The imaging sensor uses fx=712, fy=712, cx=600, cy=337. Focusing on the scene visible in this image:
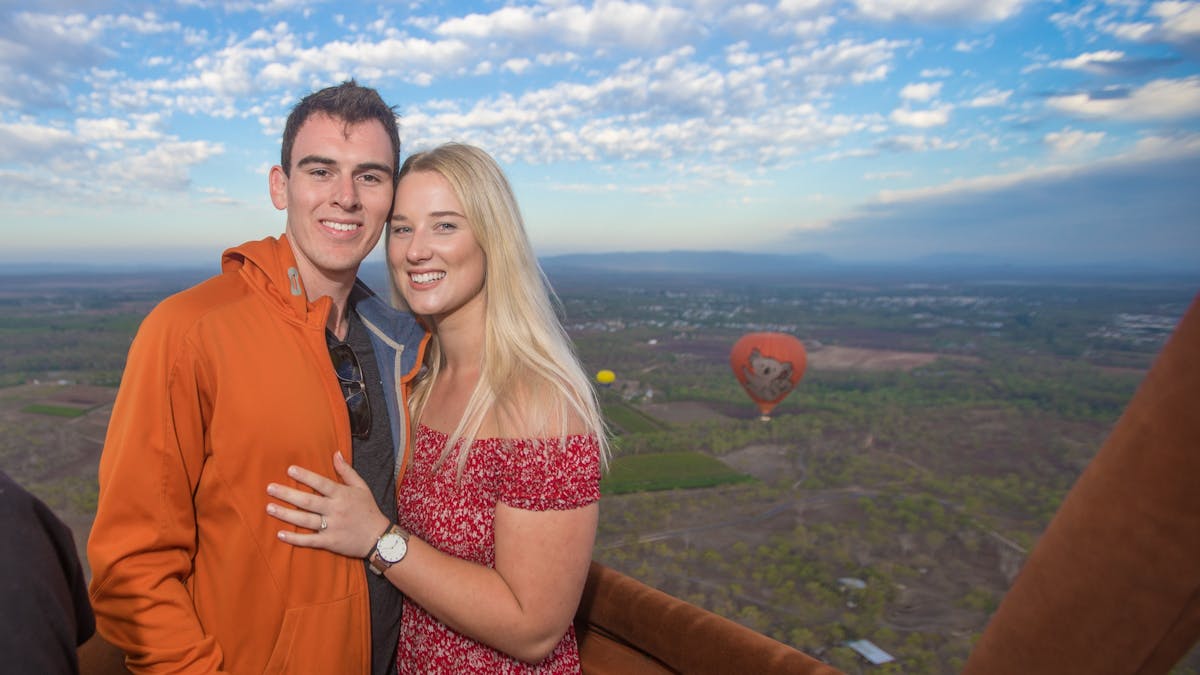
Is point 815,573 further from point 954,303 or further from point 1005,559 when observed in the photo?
point 954,303

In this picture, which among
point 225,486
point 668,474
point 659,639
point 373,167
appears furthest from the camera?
point 668,474

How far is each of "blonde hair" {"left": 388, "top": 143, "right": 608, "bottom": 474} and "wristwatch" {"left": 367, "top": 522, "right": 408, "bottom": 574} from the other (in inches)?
8.9

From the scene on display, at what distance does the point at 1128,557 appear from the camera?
49 centimetres

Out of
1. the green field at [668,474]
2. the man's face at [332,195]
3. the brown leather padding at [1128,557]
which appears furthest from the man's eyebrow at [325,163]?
the green field at [668,474]

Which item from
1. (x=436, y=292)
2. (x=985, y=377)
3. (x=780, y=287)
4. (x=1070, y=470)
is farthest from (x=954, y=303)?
(x=436, y=292)

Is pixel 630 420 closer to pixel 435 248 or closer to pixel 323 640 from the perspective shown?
pixel 435 248

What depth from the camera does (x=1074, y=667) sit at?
531mm

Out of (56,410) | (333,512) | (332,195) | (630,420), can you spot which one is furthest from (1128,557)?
(56,410)

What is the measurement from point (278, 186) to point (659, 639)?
1758 millimetres

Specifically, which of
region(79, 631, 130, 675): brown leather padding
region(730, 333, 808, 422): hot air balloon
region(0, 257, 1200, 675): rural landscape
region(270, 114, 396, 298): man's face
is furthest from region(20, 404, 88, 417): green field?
region(270, 114, 396, 298): man's face

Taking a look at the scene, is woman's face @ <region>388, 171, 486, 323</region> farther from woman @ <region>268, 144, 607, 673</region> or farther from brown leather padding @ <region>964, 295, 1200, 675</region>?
brown leather padding @ <region>964, 295, 1200, 675</region>

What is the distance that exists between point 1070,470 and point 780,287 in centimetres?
8999

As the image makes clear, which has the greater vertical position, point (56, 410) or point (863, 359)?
point (56, 410)

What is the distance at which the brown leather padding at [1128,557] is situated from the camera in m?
0.45
